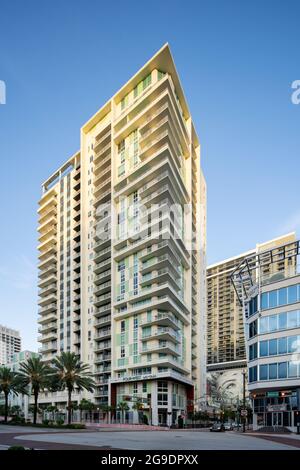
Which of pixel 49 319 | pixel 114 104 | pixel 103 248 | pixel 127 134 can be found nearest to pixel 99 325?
pixel 103 248

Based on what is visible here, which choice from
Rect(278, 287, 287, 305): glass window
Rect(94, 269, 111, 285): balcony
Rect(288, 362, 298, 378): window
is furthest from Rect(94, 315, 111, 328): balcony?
Rect(288, 362, 298, 378): window

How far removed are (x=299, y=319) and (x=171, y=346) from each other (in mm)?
39382

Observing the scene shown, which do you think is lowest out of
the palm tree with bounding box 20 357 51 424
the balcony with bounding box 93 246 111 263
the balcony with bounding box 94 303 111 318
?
the palm tree with bounding box 20 357 51 424

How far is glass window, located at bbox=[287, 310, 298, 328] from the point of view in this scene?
66.8m

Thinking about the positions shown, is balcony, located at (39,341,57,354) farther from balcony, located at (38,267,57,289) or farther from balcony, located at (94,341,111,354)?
balcony, located at (94,341,111,354)

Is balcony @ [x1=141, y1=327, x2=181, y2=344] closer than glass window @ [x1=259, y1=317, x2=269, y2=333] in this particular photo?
No

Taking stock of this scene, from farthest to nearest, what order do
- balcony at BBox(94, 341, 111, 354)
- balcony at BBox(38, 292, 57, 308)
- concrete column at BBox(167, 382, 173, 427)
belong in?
balcony at BBox(38, 292, 57, 308), balcony at BBox(94, 341, 111, 354), concrete column at BBox(167, 382, 173, 427)

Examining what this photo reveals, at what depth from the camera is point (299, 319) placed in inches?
2616

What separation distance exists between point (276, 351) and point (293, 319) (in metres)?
5.23

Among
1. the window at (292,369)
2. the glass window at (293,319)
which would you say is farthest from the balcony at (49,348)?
the glass window at (293,319)

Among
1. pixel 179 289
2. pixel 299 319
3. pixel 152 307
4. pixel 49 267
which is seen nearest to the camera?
pixel 299 319

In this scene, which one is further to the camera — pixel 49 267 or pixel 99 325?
pixel 49 267

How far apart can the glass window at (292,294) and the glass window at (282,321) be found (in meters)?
2.03
